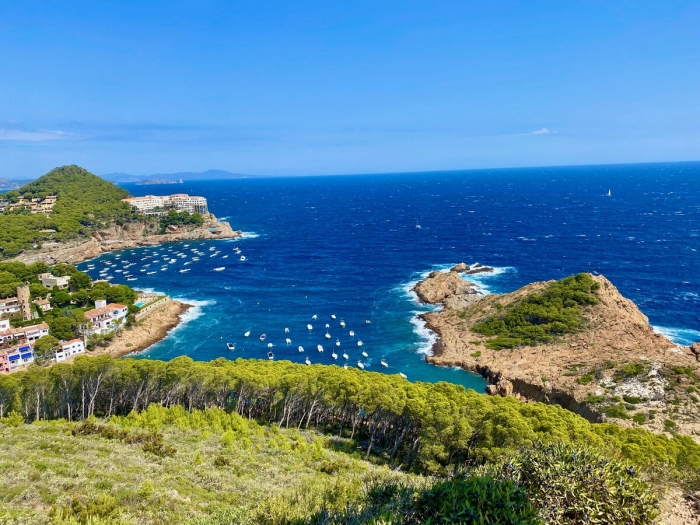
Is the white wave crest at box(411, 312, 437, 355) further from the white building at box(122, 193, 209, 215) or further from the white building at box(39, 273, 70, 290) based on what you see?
the white building at box(122, 193, 209, 215)

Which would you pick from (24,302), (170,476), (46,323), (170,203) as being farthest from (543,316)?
(170,203)

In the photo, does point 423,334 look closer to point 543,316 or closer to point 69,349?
point 543,316

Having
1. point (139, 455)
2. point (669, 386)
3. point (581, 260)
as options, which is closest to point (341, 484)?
point (139, 455)

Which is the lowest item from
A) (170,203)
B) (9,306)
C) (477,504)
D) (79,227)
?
(9,306)

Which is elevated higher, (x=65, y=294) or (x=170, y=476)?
(x=170, y=476)

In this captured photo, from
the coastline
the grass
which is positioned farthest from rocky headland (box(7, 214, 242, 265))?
the grass

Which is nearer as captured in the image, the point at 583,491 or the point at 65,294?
the point at 583,491

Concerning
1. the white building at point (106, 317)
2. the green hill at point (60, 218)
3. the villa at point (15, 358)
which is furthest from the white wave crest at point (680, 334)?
the green hill at point (60, 218)
